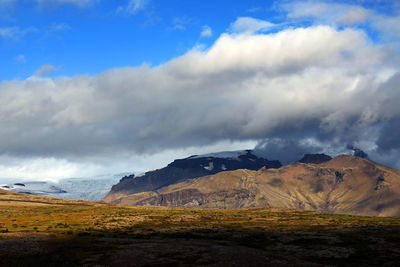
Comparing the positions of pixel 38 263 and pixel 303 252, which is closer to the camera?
pixel 38 263

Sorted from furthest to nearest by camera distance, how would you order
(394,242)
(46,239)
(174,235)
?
1. (174,235)
2. (394,242)
3. (46,239)

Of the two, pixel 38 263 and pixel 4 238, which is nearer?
pixel 38 263

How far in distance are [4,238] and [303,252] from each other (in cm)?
5515

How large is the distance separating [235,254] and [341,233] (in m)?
58.0

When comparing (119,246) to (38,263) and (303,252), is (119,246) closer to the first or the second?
(38,263)

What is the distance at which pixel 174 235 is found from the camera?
10631cm

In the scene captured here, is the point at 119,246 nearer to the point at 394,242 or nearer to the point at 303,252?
the point at 303,252

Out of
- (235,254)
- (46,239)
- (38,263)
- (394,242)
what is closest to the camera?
(38,263)

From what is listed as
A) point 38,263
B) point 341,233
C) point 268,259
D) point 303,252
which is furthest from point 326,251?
point 38,263

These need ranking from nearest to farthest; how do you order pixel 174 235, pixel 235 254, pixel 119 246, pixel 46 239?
pixel 235 254 → pixel 119 246 → pixel 46 239 → pixel 174 235

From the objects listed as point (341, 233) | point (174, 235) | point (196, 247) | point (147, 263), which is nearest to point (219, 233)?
point (174, 235)

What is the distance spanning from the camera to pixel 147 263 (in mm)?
58594

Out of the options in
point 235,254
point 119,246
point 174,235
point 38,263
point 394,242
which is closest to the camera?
point 38,263

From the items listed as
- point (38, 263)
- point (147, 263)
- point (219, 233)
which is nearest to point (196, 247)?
point (147, 263)
